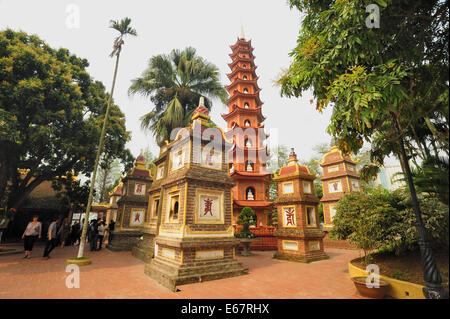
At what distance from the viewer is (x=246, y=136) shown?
2044 cm

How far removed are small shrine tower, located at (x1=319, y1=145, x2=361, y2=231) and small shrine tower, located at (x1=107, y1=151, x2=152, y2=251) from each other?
14.5 meters

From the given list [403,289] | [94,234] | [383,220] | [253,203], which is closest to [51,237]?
[94,234]

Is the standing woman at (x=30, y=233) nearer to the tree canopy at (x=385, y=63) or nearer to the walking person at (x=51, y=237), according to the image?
the walking person at (x=51, y=237)

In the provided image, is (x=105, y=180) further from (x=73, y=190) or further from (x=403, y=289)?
(x=403, y=289)

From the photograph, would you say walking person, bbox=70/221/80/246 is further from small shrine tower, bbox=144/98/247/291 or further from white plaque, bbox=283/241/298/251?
white plaque, bbox=283/241/298/251

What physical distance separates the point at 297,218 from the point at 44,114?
13957 mm

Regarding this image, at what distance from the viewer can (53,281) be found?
6.31 metres

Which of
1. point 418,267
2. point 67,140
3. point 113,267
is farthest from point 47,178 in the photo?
point 418,267

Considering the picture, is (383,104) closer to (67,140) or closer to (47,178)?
(67,140)

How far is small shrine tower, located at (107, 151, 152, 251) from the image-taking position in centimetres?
1380

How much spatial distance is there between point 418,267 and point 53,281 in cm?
1048

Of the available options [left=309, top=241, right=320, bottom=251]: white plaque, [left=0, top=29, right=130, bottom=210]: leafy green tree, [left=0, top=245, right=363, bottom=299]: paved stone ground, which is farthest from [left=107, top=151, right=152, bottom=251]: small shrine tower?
[left=309, top=241, right=320, bottom=251]: white plaque

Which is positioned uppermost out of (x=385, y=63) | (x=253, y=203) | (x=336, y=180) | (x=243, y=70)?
(x=243, y=70)

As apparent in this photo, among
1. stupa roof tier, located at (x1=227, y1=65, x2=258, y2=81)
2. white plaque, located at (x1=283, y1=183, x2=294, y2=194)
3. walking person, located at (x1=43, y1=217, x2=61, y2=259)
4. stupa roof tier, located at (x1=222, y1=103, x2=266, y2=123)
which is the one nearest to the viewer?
walking person, located at (x1=43, y1=217, x2=61, y2=259)
